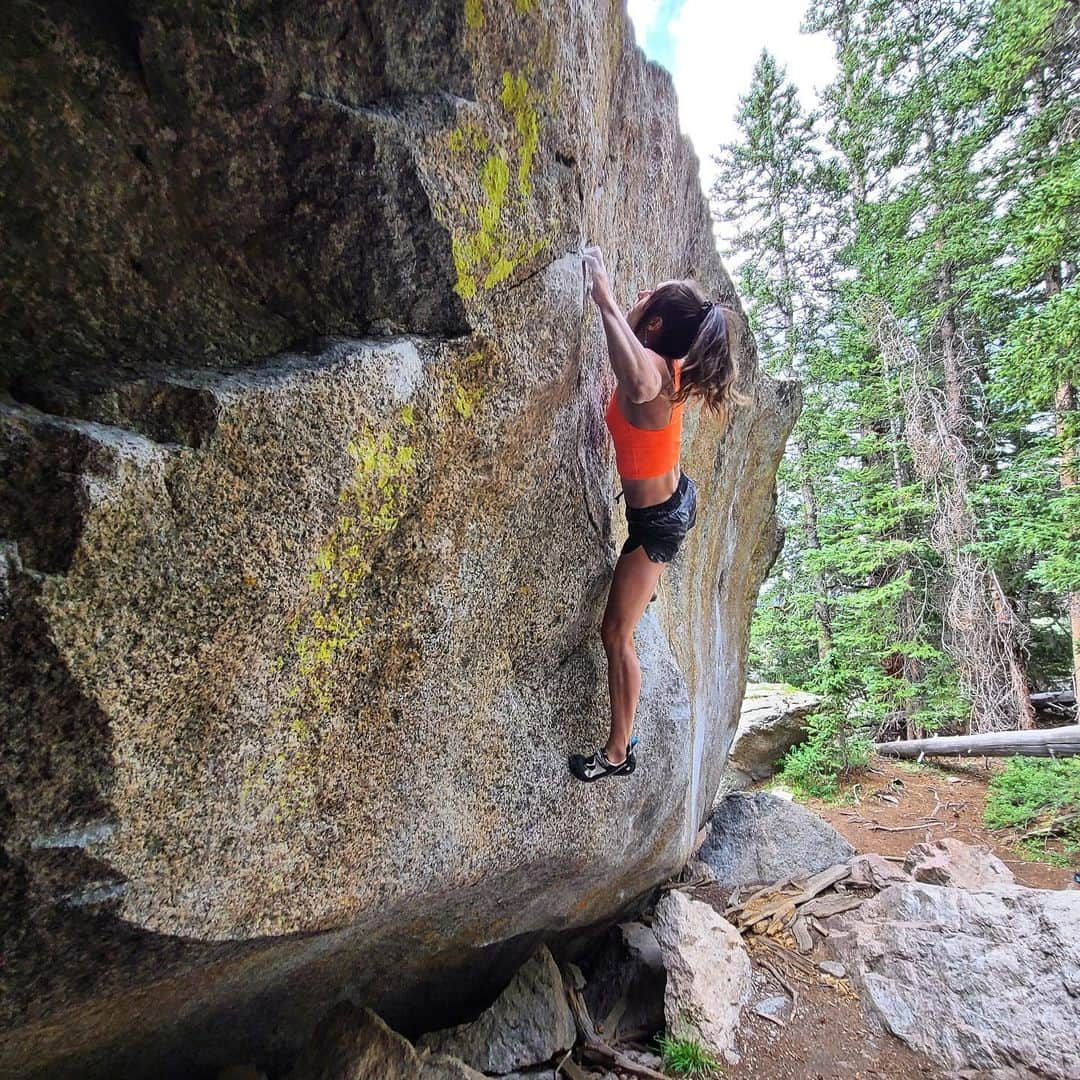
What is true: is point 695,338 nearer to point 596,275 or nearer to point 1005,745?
point 596,275

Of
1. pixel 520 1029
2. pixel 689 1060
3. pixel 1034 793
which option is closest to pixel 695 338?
pixel 520 1029

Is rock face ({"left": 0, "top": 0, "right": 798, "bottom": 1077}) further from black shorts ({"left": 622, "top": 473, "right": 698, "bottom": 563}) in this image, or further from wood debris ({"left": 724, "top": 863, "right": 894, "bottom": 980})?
wood debris ({"left": 724, "top": 863, "right": 894, "bottom": 980})

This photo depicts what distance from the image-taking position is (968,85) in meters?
12.3

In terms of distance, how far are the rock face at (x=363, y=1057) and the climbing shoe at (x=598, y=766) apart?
192 cm

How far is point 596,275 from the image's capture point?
130 inches

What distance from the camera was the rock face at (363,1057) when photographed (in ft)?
11.7

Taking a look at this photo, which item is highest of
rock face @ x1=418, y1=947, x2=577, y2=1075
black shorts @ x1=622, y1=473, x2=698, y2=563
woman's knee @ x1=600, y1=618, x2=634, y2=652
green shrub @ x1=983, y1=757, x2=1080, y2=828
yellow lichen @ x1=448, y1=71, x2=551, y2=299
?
yellow lichen @ x1=448, y1=71, x2=551, y2=299

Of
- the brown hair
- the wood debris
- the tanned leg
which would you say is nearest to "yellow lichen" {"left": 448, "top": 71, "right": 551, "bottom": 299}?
the brown hair

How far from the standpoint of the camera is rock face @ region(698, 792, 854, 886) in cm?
775

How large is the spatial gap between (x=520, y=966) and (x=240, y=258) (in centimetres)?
559

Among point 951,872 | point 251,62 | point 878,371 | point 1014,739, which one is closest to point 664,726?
point 251,62

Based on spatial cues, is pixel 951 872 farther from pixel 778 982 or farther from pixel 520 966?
pixel 520 966

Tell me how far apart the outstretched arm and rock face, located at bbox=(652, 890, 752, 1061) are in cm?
515

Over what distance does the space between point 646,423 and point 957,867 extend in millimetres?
7542
